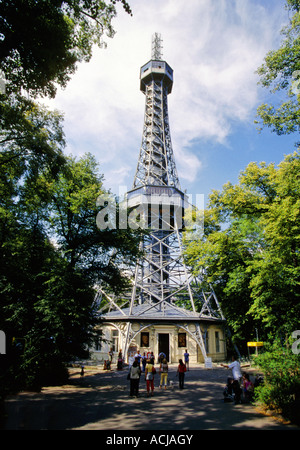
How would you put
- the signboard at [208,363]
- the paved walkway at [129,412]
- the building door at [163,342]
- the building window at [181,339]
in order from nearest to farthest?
the paved walkway at [129,412] → the signboard at [208,363] → the building window at [181,339] → the building door at [163,342]

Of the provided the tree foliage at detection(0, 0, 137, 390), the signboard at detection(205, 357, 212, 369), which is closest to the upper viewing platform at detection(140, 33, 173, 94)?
the tree foliage at detection(0, 0, 137, 390)

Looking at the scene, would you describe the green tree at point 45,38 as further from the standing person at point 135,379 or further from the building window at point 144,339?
the building window at point 144,339

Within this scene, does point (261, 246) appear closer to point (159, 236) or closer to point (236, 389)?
point (236, 389)

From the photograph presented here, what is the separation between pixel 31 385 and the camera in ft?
36.7

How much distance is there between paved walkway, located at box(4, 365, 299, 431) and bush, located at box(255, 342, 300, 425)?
38cm

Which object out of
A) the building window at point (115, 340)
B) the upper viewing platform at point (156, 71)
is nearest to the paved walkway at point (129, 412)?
the building window at point (115, 340)

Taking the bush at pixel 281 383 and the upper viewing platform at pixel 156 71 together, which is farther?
the upper viewing platform at pixel 156 71

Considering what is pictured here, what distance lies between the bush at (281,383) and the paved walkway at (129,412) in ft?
1.24

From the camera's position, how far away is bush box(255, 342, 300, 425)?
267 inches

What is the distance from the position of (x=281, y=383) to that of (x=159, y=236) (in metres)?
27.3

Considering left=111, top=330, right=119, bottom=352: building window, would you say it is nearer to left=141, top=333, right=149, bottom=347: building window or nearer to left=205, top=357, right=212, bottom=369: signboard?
left=141, top=333, right=149, bottom=347: building window

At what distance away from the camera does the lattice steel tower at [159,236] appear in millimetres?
23125

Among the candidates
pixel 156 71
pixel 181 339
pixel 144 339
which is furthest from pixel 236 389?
pixel 156 71
